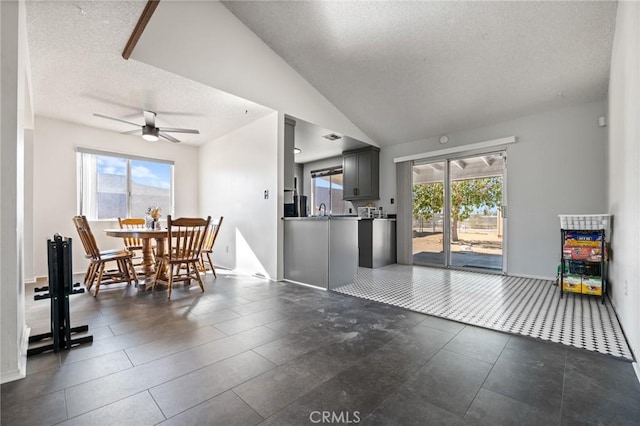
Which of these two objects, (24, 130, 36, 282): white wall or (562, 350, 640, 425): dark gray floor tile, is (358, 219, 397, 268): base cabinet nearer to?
(562, 350, 640, 425): dark gray floor tile

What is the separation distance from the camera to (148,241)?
4.10 metres

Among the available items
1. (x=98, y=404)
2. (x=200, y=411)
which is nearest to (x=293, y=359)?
(x=200, y=411)

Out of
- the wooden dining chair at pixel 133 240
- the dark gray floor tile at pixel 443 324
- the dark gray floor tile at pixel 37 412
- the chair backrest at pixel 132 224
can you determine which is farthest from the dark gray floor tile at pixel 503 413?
the chair backrest at pixel 132 224

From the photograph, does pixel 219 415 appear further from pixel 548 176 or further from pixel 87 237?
pixel 548 176

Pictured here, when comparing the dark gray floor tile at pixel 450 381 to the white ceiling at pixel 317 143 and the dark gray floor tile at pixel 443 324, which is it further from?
the white ceiling at pixel 317 143

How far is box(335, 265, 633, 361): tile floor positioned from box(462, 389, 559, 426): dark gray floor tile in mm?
1035

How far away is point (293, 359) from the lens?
176 cm

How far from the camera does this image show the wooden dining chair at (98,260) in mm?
3326

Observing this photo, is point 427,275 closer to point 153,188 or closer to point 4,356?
point 4,356

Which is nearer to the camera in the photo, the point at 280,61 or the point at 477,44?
the point at 477,44

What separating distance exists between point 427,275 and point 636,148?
3036mm

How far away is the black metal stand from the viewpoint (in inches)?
74.0

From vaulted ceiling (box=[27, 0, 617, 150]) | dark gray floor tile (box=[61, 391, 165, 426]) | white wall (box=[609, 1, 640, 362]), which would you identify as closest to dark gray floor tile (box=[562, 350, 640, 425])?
white wall (box=[609, 1, 640, 362])

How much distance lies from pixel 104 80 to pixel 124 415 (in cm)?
359
